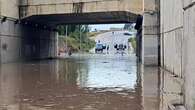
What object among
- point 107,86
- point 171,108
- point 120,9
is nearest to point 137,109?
point 171,108

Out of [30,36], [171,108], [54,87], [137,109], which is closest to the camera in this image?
[171,108]

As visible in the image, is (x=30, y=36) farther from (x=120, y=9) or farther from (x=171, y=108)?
(x=171, y=108)

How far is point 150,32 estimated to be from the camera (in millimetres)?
31609

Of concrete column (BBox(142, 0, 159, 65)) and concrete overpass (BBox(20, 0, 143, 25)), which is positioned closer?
concrete column (BBox(142, 0, 159, 65))

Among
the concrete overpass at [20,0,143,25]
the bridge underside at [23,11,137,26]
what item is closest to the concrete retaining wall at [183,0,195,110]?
the concrete overpass at [20,0,143,25]

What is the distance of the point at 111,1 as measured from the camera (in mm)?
34094

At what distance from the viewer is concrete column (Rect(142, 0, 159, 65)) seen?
31.0 m

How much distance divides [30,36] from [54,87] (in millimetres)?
29664

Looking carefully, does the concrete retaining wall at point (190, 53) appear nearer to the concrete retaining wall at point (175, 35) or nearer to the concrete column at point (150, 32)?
the concrete retaining wall at point (175, 35)

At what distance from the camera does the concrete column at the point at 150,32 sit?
30953mm

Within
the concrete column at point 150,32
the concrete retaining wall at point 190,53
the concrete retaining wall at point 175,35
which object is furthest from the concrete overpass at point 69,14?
the concrete retaining wall at point 190,53

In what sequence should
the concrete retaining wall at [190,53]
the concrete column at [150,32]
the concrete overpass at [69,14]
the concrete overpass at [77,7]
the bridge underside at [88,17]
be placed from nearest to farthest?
the concrete retaining wall at [190,53] < the concrete overpass at [69,14] < the concrete column at [150,32] < the concrete overpass at [77,7] < the bridge underside at [88,17]

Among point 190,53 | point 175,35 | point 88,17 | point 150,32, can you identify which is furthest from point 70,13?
point 190,53

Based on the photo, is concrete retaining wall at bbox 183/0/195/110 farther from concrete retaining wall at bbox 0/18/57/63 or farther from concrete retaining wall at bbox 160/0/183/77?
concrete retaining wall at bbox 0/18/57/63
